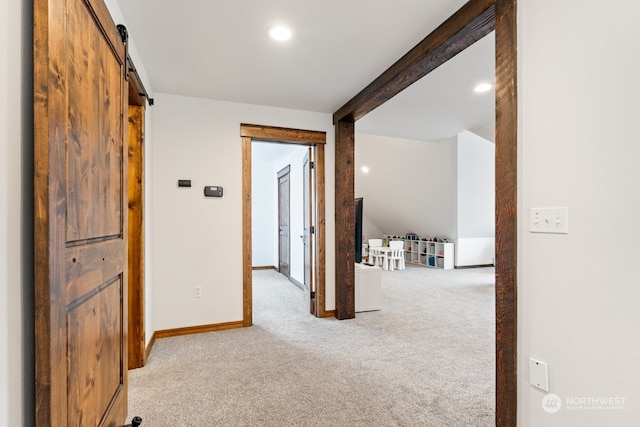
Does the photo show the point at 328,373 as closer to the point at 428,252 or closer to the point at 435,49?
the point at 435,49

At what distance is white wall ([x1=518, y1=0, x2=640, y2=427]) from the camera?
1104 mm

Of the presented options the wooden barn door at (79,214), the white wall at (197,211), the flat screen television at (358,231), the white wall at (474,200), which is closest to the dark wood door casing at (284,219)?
the flat screen television at (358,231)

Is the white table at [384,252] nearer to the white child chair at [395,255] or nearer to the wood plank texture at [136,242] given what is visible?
the white child chair at [395,255]

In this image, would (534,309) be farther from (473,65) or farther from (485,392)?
(473,65)

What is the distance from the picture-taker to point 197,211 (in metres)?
3.22

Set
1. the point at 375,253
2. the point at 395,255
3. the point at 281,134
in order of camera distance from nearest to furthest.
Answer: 1. the point at 281,134
2. the point at 395,255
3. the point at 375,253

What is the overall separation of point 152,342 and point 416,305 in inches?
121

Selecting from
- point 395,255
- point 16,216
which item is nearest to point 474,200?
point 395,255

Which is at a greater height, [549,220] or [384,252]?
[549,220]

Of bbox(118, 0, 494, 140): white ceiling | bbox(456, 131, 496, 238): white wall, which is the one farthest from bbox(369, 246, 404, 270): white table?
bbox(118, 0, 494, 140): white ceiling

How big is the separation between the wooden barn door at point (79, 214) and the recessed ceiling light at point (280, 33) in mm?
896

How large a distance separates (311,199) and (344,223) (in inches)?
20.4

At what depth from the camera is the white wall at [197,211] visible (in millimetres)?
3098

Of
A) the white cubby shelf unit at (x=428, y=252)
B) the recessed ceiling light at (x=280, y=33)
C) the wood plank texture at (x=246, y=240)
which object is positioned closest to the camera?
the recessed ceiling light at (x=280, y=33)
